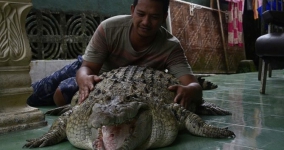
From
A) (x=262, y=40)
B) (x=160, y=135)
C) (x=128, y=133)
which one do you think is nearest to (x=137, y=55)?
(x=160, y=135)

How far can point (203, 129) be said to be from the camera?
2.50 metres

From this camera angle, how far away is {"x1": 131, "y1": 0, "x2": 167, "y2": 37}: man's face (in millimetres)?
2768

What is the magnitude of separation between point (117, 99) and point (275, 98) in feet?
10.2

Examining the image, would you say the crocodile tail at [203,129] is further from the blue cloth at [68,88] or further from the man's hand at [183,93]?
the blue cloth at [68,88]

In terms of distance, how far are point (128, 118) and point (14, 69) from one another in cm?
135

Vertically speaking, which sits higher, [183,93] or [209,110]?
[183,93]

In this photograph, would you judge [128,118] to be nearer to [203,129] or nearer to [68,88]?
[203,129]

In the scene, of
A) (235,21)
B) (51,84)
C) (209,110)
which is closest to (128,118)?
(209,110)

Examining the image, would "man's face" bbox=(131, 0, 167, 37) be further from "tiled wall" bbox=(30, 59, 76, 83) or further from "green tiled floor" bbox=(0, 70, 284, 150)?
"tiled wall" bbox=(30, 59, 76, 83)

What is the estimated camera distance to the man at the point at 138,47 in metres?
2.85

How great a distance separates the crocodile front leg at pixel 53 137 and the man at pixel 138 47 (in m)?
0.46

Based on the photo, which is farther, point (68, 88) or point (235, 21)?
point (235, 21)

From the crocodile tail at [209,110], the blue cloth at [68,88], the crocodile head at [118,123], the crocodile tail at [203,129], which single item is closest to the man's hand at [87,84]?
the crocodile head at [118,123]

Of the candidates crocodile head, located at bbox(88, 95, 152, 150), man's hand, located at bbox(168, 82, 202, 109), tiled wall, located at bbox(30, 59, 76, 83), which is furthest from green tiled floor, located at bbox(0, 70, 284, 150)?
tiled wall, located at bbox(30, 59, 76, 83)
